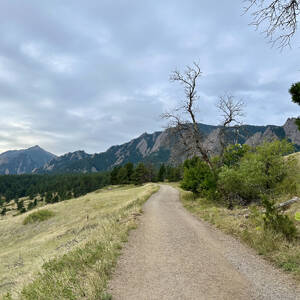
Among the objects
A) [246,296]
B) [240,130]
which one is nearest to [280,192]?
[240,130]

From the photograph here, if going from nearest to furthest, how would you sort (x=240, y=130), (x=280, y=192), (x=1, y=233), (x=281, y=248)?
(x=281, y=248)
(x=280, y=192)
(x=240, y=130)
(x=1, y=233)

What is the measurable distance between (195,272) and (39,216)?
1241 inches

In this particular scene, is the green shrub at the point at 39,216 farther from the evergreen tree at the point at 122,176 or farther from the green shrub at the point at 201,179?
the evergreen tree at the point at 122,176

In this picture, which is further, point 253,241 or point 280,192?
point 280,192

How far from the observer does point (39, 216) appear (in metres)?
29.9

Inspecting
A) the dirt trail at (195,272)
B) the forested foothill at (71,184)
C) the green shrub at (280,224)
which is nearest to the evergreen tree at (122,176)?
the forested foothill at (71,184)

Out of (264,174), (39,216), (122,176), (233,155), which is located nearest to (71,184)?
(122,176)

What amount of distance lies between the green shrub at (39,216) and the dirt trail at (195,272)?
27.2 meters

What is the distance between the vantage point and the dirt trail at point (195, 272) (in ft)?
13.3

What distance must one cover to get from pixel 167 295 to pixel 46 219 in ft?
100

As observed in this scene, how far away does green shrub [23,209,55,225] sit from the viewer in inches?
1161

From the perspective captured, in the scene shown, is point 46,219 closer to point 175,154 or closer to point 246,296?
point 175,154

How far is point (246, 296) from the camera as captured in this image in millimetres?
3961

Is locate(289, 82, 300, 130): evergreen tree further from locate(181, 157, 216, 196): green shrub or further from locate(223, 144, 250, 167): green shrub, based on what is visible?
locate(223, 144, 250, 167): green shrub
